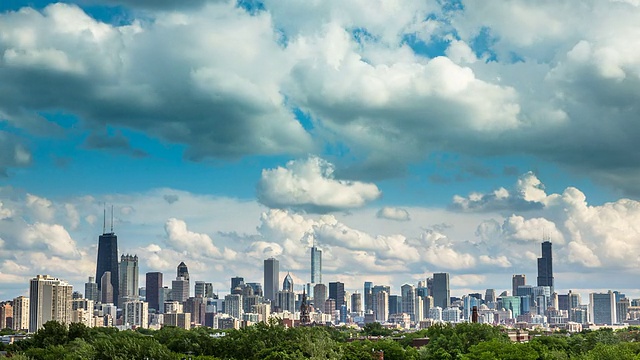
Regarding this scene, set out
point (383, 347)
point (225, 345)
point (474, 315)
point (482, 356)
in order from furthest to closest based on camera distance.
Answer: point (474, 315), point (383, 347), point (225, 345), point (482, 356)

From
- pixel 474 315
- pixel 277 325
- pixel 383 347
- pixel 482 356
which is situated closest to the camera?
pixel 482 356

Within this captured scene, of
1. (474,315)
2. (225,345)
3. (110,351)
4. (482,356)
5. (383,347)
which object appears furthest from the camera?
(474,315)

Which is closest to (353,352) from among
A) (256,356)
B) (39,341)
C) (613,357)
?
(256,356)

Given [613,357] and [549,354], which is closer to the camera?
[613,357]

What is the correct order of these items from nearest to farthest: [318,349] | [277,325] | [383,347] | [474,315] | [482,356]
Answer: [318,349]
[482,356]
[277,325]
[383,347]
[474,315]

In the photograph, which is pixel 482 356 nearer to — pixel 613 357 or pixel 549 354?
pixel 549 354

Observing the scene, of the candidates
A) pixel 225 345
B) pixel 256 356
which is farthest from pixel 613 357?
pixel 225 345

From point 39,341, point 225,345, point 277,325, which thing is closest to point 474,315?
point 277,325

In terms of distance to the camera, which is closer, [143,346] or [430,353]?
[143,346]

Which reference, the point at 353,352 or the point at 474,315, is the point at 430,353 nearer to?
the point at 353,352
